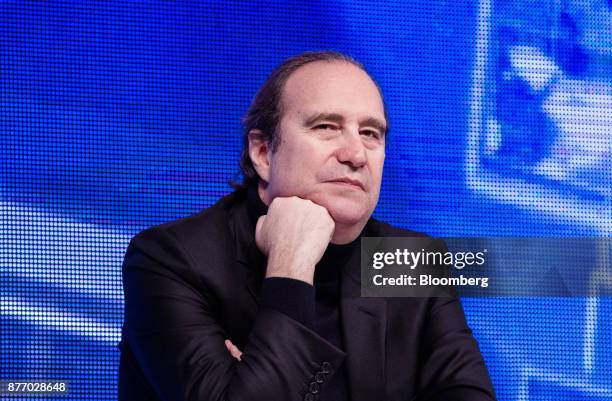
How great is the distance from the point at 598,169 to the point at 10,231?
2199mm

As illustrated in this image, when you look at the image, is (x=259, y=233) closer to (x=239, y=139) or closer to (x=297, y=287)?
(x=297, y=287)

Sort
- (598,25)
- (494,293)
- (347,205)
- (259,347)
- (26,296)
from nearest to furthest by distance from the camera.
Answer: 1. (259,347)
2. (347,205)
3. (26,296)
4. (494,293)
5. (598,25)

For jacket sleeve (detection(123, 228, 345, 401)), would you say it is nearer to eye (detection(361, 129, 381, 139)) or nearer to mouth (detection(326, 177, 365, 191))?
mouth (detection(326, 177, 365, 191))

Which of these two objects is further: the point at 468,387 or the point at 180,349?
the point at 468,387

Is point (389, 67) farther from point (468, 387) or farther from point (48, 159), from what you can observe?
point (468, 387)

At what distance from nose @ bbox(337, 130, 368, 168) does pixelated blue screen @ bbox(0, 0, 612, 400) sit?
3.60 ft

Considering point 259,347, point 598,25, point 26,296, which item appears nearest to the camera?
point 259,347

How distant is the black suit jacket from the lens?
1.54 meters

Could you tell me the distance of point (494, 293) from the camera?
9.37 ft

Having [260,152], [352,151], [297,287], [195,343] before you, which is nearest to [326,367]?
[297,287]

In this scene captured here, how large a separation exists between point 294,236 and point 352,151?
247 mm

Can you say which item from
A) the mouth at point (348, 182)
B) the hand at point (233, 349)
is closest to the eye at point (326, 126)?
the mouth at point (348, 182)

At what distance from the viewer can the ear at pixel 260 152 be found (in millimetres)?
1932

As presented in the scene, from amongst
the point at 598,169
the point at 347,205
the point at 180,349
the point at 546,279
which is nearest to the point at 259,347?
the point at 180,349
